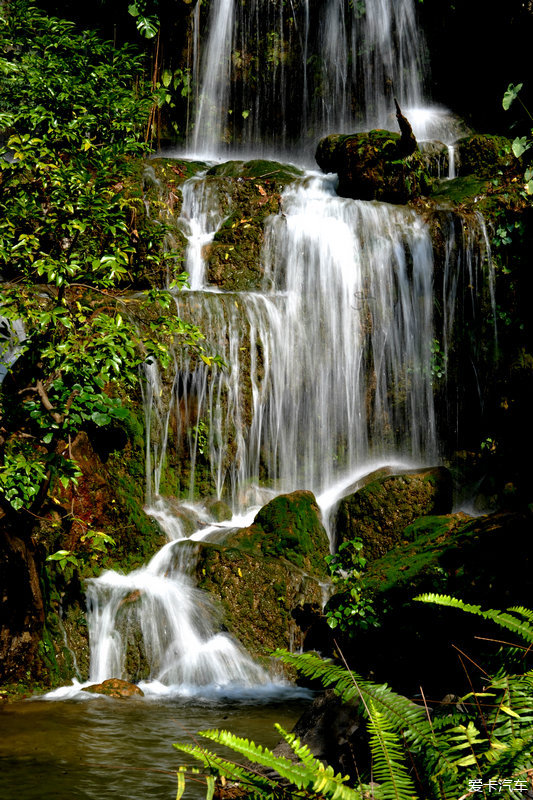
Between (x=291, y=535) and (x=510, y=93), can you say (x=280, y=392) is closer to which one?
(x=291, y=535)

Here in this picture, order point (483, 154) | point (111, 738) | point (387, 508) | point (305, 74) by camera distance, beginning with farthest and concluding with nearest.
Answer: point (305, 74) < point (483, 154) < point (387, 508) < point (111, 738)

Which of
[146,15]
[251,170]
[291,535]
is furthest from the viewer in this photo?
[146,15]

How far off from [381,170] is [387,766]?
11594 millimetres

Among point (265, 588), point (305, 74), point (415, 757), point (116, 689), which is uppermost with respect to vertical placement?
point (305, 74)

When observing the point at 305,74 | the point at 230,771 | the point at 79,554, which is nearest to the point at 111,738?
the point at 79,554

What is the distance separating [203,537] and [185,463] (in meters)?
1.28

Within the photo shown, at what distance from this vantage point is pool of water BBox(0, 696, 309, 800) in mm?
Answer: 3512

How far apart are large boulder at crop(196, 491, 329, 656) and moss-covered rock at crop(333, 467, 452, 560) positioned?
101cm

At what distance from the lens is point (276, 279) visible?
1091 cm

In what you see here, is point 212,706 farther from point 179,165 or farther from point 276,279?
point 179,165

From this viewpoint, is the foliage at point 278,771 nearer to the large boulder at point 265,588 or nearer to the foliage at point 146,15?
the large boulder at point 265,588

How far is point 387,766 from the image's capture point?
1.65 m

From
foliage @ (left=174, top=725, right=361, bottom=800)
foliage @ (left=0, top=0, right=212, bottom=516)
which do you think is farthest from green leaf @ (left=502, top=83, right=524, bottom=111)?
foliage @ (left=174, top=725, right=361, bottom=800)

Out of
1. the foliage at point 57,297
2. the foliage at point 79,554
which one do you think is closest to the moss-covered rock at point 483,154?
the foliage at point 57,297
